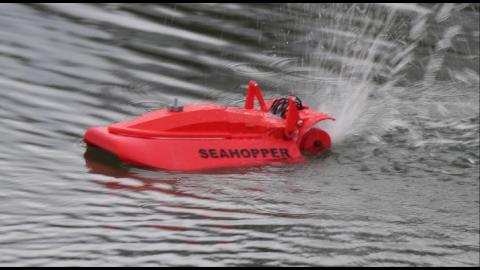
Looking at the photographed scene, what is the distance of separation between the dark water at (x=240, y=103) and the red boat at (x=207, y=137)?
203 mm

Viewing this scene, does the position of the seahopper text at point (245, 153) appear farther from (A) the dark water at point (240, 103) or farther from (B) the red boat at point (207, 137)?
(A) the dark water at point (240, 103)

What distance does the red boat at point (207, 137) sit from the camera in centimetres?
1018

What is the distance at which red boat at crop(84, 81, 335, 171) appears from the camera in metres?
10.2

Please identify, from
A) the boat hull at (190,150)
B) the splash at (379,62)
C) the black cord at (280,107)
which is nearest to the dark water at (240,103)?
the splash at (379,62)

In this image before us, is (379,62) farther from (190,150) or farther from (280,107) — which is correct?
(190,150)

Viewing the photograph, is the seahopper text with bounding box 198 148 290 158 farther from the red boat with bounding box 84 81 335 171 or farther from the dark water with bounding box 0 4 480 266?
the dark water with bounding box 0 4 480 266

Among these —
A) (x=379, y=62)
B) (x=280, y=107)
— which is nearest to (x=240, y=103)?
→ (x=280, y=107)

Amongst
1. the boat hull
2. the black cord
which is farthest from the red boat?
the black cord

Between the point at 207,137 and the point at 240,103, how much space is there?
274 cm

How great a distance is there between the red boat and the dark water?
0.20 m

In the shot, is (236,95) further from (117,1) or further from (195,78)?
(117,1)

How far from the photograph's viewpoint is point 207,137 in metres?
10.5

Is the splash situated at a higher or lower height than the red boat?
higher

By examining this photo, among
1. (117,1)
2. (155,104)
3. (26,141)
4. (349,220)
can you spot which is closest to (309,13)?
(117,1)
